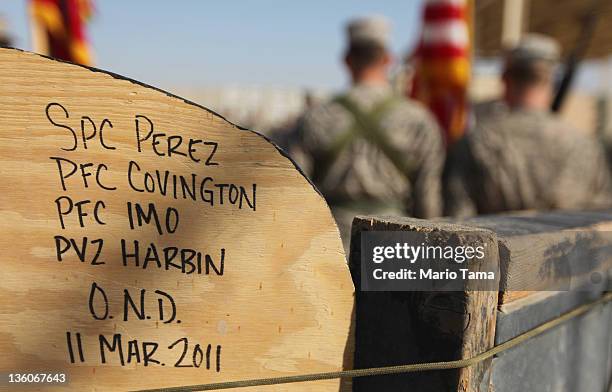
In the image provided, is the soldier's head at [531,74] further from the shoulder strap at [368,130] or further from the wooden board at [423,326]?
the wooden board at [423,326]

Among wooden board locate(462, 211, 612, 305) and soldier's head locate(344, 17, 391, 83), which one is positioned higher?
soldier's head locate(344, 17, 391, 83)

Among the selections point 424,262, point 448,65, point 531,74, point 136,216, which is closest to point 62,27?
point 448,65

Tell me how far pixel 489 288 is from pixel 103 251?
55 centimetres

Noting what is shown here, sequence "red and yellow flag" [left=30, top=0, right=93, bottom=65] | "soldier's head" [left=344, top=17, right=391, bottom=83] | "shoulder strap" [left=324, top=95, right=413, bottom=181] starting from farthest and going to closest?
"red and yellow flag" [left=30, top=0, right=93, bottom=65]
"soldier's head" [left=344, top=17, right=391, bottom=83]
"shoulder strap" [left=324, top=95, right=413, bottom=181]

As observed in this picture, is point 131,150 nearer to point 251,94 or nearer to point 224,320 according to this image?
point 224,320

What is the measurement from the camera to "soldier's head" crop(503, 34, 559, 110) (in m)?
1.97

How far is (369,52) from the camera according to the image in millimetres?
2090

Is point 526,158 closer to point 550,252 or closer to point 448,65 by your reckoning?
point 550,252

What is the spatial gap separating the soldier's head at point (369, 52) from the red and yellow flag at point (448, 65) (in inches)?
67.6

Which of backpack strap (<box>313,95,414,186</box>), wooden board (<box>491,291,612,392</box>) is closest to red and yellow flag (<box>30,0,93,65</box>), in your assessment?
backpack strap (<box>313,95,414,186</box>)

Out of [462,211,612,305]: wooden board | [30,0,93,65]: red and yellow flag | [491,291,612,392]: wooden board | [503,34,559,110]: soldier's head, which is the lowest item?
[491,291,612,392]: wooden board

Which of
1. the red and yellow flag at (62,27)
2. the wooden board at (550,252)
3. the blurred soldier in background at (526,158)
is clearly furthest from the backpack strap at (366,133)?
the red and yellow flag at (62,27)

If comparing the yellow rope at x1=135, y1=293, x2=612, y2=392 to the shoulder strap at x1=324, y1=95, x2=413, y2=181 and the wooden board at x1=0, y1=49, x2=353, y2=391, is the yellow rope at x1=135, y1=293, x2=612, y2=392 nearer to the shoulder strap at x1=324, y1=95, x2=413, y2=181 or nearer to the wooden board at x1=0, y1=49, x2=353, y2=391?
the wooden board at x1=0, y1=49, x2=353, y2=391

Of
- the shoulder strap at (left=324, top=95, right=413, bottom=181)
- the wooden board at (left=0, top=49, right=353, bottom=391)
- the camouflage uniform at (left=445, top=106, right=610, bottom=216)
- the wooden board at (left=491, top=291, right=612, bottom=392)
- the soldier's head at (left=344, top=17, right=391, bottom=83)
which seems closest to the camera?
the wooden board at (left=0, top=49, right=353, bottom=391)
